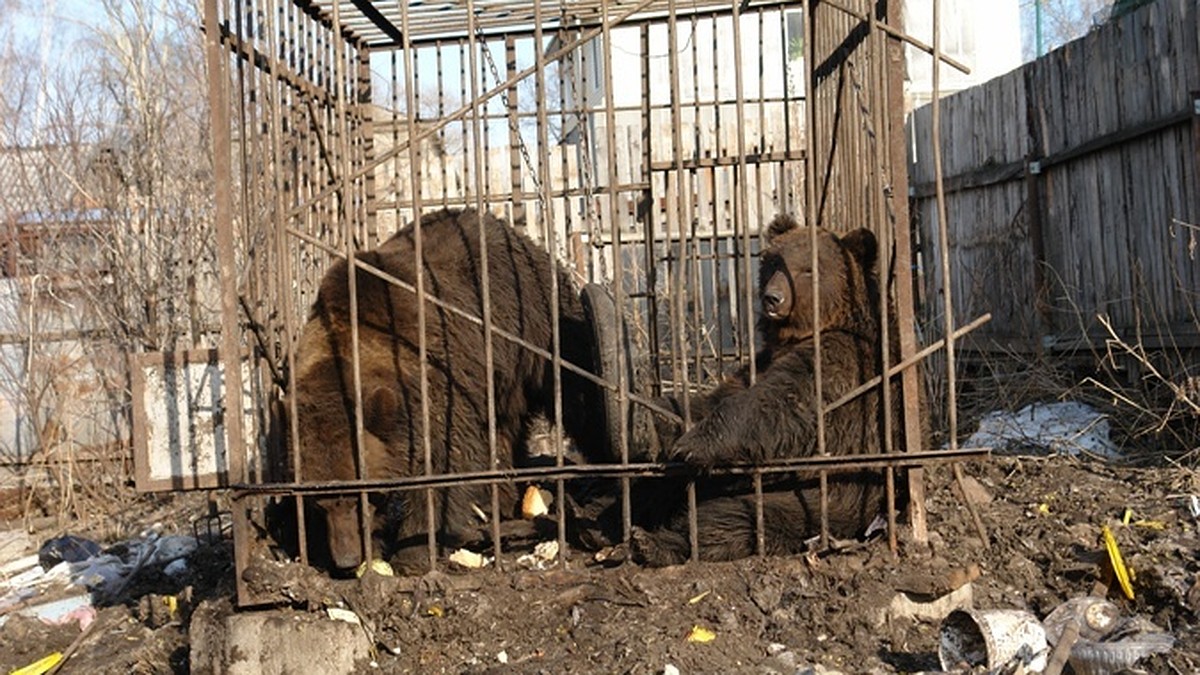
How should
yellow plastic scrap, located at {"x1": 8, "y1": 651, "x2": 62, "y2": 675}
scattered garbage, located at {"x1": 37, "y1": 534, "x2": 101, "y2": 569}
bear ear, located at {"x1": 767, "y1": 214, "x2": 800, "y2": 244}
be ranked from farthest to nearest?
scattered garbage, located at {"x1": 37, "y1": 534, "x2": 101, "y2": 569}
bear ear, located at {"x1": 767, "y1": 214, "x2": 800, "y2": 244}
yellow plastic scrap, located at {"x1": 8, "y1": 651, "x2": 62, "y2": 675}

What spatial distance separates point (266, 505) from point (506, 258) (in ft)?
7.11

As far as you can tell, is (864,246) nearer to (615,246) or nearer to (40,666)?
(615,246)


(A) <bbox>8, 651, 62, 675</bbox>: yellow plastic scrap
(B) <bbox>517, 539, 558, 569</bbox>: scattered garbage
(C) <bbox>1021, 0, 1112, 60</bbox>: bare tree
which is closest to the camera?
(A) <bbox>8, 651, 62, 675</bbox>: yellow plastic scrap

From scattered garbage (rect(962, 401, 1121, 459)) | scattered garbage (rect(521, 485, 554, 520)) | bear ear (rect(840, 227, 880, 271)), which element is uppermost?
bear ear (rect(840, 227, 880, 271))

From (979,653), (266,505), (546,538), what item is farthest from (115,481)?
(979,653)

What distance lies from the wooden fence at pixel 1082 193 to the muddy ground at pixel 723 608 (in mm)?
3021

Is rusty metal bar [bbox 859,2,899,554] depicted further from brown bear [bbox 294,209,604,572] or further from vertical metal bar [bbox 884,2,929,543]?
brown bear [bbox 294,209,604,572]

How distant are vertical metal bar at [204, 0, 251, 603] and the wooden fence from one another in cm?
581

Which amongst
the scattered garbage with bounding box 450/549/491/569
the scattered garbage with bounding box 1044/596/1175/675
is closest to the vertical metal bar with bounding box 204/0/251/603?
the scattered garbage with bounding box 450/549/491/569

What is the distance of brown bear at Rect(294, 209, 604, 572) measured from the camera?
21.7 ft

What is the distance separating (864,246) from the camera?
666cm

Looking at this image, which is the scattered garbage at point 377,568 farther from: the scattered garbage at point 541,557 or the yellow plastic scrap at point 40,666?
the yellow plastic scrap at point 40,666

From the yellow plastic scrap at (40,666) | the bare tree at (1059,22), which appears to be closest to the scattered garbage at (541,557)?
the yellow plastic scrap at (40,666)

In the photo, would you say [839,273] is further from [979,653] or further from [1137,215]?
[1137,215]
